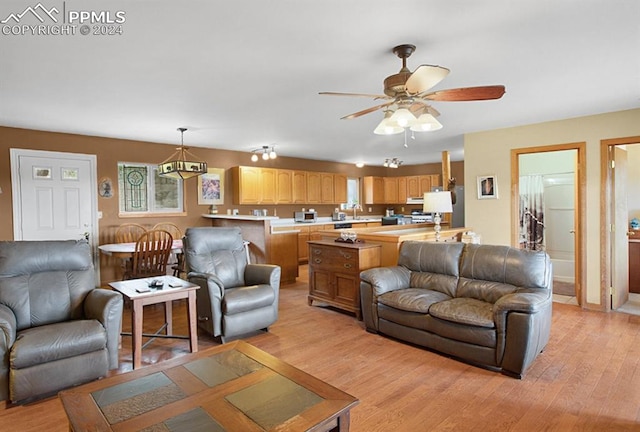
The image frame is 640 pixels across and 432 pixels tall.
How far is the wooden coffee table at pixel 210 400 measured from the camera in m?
1.47

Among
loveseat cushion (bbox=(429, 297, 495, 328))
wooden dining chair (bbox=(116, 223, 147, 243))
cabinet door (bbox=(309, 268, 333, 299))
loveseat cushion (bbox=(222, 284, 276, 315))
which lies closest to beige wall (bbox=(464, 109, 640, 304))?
loveseat cushion (bbox=(429, 297, 495, 328))

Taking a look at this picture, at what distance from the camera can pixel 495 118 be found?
470 cm

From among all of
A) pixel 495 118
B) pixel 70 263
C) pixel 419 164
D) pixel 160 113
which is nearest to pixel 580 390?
pixel 495 118

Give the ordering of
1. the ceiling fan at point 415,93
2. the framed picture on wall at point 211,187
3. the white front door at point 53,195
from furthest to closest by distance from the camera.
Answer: the framed picture on wall at point 211,187 < the white front door at point 53,195 < the ceiling fan at point 415,93

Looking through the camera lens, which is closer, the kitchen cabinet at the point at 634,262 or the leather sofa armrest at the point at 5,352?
the leather sofa armrest at the point at 5,352

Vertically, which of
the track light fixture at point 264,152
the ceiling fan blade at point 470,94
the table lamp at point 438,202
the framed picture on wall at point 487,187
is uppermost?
the track light fixture at point 264,152

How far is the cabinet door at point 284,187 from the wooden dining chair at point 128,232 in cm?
283

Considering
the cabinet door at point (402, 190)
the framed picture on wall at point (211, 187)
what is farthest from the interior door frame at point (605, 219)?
the framed picture on wall at point (211, 187)

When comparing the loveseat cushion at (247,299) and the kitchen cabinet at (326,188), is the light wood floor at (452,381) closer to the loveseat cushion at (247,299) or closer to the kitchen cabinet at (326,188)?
the loveseat cushion at (247,299)

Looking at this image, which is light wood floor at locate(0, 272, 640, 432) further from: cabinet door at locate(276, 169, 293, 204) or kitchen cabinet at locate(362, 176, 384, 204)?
kitchen cabinet at locate(362, 176, 384, 204)

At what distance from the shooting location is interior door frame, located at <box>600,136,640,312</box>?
174 inches

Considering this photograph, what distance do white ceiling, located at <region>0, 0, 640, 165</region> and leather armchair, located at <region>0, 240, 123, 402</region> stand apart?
1553mm

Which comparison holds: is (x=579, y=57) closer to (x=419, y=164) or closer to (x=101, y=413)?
(x=101, y=413)

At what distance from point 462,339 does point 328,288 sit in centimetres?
Answer: 186
